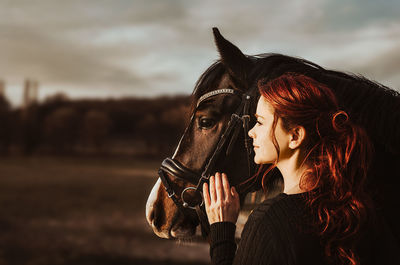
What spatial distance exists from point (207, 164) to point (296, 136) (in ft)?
3.54

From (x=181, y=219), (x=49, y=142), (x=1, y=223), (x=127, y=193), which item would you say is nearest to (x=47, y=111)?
(x=49, y=142)

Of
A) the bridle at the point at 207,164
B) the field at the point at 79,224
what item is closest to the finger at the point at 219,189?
the bridle at the point at 207,164

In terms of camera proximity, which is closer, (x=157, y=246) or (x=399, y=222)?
(x=399, y=222)

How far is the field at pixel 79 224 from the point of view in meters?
10.9

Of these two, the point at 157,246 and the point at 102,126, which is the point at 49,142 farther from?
the point at 157,246

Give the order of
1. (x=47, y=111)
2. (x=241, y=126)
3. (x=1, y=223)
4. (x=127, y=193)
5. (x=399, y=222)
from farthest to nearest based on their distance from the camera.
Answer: (x=47, y=111), (x=127, y=193), (x=1, y=223), (x=241, y=126), (x=399, y=222)

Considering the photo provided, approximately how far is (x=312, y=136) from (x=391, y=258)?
644 millimetres

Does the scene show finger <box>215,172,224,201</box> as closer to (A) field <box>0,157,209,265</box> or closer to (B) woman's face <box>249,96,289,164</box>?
(B) woman's face <box>249,96,289,164</box>

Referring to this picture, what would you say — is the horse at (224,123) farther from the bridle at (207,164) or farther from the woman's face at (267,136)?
the woman's face at (267,136)

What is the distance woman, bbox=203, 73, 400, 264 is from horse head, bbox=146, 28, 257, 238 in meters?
0.86

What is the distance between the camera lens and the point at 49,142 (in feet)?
107

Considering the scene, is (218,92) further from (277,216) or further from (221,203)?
(277,216)

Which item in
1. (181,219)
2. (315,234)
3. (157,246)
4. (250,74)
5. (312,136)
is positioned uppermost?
(250,74)

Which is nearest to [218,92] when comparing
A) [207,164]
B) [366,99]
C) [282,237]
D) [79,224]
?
[207,164]
